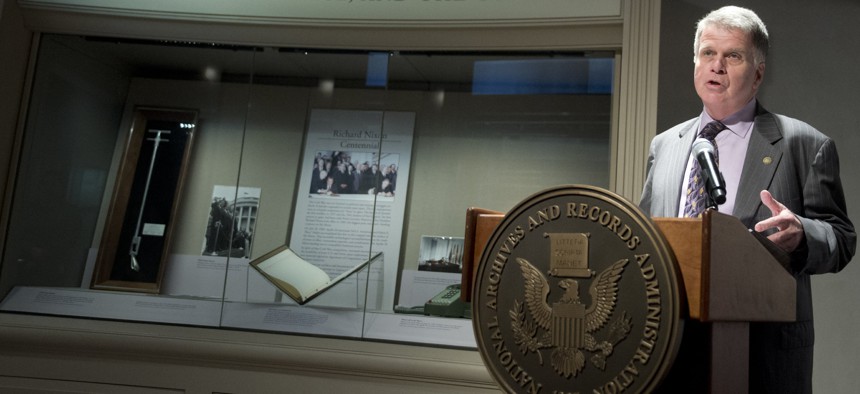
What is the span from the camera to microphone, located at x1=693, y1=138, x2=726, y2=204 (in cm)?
136

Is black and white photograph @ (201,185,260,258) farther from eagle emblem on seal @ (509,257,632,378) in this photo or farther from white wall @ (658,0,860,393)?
eagle emblem on seal @ (509,257,632,378)

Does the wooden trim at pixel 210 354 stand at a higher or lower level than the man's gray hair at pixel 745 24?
lower

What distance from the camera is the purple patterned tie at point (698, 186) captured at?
1590 mm

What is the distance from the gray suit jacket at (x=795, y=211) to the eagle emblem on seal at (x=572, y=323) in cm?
48

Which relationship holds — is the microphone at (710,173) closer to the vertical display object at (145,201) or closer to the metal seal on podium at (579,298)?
the metal seal on podium at (579,298)

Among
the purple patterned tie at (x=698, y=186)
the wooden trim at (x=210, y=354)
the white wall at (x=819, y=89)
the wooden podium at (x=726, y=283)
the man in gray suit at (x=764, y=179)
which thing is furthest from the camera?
the wooden trim at (x=210, y=354)

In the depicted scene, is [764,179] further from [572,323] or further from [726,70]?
[572,323]

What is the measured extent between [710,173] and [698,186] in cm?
25

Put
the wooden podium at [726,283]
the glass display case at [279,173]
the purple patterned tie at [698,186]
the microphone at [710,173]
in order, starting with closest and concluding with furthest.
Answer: the wooden podium at [726,283], the microphone at [710,173], the purple patterned tie at [698,186], the glass display case at [279,173]

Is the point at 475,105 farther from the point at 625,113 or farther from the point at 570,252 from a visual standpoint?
the point at 570,252

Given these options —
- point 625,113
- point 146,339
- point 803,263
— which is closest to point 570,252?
point 803,263

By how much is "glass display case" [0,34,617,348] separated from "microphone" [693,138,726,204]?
1.65m

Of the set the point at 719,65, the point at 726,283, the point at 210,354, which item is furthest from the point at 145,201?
the point at 726,283

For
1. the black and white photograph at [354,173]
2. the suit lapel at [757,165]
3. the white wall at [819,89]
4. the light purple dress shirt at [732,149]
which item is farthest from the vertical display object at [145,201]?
the suit lapel at [757,165]
